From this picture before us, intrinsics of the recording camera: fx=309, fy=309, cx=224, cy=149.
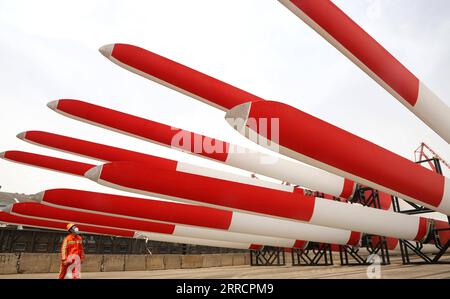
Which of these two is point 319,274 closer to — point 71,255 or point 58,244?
point 71,255

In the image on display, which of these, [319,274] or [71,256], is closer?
[71,256]

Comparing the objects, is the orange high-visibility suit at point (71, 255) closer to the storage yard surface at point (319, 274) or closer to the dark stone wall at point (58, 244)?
the storage yard surface at point (319, 274)

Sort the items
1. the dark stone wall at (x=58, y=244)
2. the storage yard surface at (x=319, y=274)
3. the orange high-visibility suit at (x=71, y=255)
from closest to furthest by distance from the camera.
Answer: the storage yard surface at (x=319, y=274) → the orange high-visibility suit at (x=71, y=255) → the dark stone wall at (x=58, y=244)

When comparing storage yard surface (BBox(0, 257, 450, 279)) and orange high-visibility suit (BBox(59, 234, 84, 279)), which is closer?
storage yard surface (BBox(0, 257, 450, 279))

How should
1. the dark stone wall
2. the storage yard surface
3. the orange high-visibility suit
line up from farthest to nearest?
1. the dark stone wall
2. the orange high-visibility suit
3. the storage yard surface

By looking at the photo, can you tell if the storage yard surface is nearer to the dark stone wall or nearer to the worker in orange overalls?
the worker in orange overalls

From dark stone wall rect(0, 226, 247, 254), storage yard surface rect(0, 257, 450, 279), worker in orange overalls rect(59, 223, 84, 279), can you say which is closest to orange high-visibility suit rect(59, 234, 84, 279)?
worker in orange overalls rect(59, 223, 84, 279)

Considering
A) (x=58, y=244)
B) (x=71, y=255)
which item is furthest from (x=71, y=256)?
(x=58, y=244)

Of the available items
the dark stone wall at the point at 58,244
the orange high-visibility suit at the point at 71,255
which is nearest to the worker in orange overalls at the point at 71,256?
the orange high-visibility suit at the point at 71,255

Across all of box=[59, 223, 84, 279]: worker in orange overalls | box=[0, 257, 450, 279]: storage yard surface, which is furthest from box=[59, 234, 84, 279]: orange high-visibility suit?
box=[0, 257, 450, 279]: storage yard surface

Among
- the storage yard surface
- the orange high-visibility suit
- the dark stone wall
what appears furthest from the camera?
the dark stone wall
